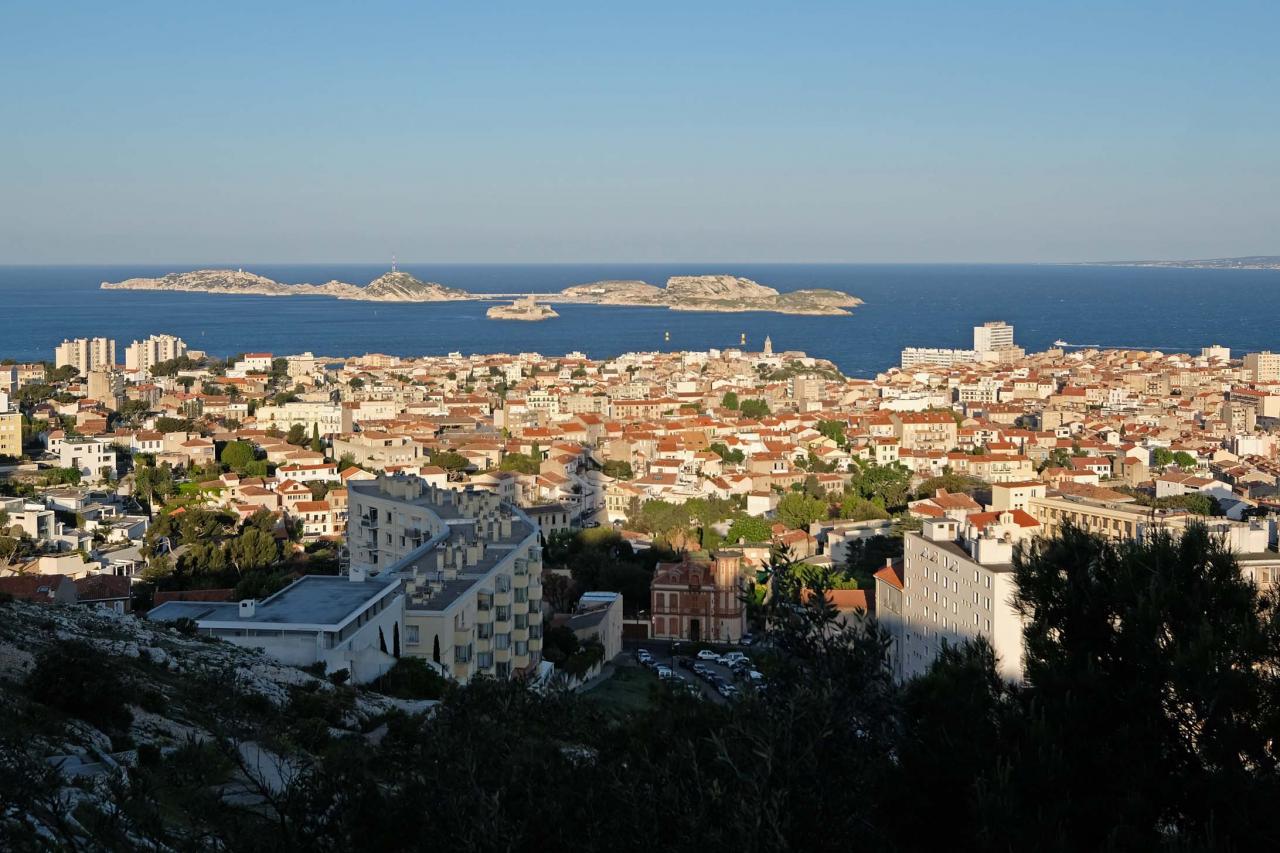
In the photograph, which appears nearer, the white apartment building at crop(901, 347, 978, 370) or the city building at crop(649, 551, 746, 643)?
the city building at crop(649, 551, 746, 643)

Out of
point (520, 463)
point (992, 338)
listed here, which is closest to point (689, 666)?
Result: point (520, 463)

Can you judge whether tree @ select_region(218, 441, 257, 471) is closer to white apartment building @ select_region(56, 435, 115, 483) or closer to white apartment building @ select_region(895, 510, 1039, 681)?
white apartment building @ select_region(56, 435, 115, 483)

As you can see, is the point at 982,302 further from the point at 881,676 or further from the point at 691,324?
the point at 881,676

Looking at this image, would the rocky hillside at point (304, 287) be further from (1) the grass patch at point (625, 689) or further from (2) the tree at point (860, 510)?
(1) the grass patch at point (625, 689)

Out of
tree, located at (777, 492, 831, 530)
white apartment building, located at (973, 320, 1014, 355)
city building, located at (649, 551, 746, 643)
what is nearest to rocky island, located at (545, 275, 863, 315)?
white apartment building, located at (973, 320, 1014, 355)

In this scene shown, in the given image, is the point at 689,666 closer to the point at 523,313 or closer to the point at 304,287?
the point at 523,313

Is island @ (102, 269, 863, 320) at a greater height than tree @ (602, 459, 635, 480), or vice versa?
island @ (102, 269, 863, 320)
